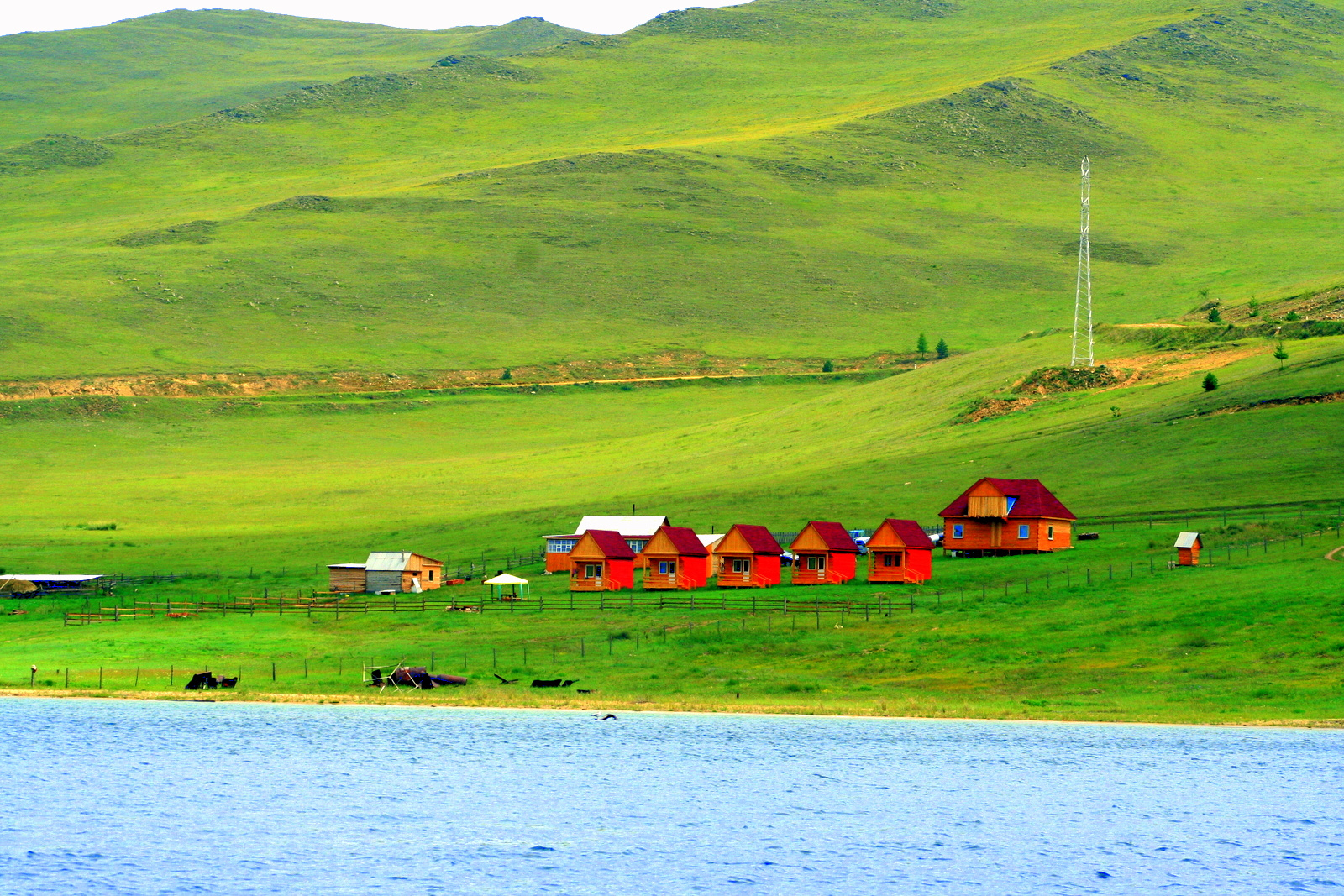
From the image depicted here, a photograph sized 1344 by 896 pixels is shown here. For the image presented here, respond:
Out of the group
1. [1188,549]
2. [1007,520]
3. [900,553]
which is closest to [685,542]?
[900,553]

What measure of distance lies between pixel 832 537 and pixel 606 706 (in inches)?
1135

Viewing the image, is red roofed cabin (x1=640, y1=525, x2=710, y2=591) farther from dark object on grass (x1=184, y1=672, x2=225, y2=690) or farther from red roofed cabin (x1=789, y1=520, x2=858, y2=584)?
dark object on grass (x1=184, y1=672, x2=225, y2=690)

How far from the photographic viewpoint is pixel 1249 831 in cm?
4994

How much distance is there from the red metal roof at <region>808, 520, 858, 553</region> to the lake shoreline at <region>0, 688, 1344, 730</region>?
27.1 metres

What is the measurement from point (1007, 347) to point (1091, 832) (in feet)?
415

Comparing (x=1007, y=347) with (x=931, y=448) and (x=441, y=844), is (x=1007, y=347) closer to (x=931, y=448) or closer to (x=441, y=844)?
(x=931, y=448)

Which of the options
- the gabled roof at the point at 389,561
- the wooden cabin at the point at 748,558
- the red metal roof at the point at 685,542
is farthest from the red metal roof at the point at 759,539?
the gabled roof at the point at 389,561

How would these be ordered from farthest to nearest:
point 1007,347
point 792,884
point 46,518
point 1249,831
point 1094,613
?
point 1007,347
point 46,518
point 1094,613
point 1249,831
point 792,884

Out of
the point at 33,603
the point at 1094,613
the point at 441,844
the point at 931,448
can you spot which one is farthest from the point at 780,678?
the point at 931,448

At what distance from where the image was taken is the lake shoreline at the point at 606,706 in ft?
199

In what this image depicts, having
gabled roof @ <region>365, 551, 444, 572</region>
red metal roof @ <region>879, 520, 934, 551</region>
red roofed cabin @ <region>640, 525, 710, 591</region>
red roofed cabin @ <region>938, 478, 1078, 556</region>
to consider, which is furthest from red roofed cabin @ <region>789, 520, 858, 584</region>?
gabled roof @ <region>365, 551, 444, 572</region>

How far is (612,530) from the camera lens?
99.1m

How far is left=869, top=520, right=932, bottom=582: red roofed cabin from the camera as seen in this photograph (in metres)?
88.6

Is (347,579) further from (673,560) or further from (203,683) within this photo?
(203,683)
